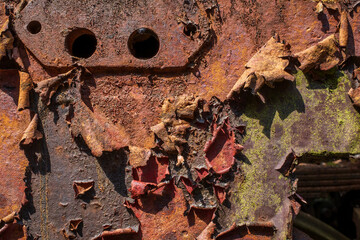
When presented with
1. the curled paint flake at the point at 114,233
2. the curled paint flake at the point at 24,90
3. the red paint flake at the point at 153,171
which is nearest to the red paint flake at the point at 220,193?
the red paint flake at the point at 153,171

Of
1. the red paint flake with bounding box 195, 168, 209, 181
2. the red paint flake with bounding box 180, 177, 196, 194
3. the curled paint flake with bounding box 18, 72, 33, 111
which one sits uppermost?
the curled paint flake with bounding box 18, 72, 33, 111

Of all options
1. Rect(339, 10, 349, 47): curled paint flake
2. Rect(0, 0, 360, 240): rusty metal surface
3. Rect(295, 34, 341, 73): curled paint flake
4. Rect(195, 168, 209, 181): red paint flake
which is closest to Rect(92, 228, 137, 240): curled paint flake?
Rect(0, 0, 360, 240): rusty metal surface

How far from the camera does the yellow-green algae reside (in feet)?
2.72

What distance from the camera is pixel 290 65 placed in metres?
0.85

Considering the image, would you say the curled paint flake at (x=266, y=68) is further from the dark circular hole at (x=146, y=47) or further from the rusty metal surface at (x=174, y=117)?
the dark circular hole at (x=146, y=47)

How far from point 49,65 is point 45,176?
0.31 meters

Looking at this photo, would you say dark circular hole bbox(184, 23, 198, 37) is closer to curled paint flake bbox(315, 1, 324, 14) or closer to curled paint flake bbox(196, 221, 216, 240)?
curled paint flake bbox(315, 1, 324, 14)

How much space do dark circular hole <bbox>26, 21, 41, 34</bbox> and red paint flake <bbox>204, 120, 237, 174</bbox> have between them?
59cm

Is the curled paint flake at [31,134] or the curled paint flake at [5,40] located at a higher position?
the curled paint flake at [5,40]

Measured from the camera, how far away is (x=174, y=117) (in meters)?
0.84

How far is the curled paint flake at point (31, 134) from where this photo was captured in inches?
32.9

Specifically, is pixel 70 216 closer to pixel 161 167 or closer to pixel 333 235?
pixel 161 167

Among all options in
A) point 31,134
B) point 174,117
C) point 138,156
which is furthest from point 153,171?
point 31,134

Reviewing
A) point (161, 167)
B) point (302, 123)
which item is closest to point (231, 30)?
point (302, 123)
